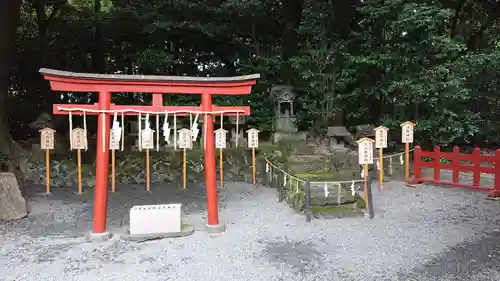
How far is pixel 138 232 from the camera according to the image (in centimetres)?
629

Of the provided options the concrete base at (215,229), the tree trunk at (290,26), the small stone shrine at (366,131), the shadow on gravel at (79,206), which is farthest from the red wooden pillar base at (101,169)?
the tree trunk at (290,26)

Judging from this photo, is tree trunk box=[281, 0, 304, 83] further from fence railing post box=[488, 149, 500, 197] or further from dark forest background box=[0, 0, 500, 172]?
fence railing post box=[488, 149, 500, 197]

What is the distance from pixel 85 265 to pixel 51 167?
774 cm

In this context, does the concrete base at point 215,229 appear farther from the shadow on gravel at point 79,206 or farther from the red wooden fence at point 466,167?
the red wooden fence at point 466,167

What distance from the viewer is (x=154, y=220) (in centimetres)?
635

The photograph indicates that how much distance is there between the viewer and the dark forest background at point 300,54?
1158 cm

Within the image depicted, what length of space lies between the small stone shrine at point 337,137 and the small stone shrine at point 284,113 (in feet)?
4.58

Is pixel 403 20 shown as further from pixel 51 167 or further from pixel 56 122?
pixel 56 122

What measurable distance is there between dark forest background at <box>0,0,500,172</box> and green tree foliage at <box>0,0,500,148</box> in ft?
0.16

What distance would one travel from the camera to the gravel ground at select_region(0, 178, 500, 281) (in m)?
4.83

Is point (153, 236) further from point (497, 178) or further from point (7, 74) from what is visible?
point (7, 74)

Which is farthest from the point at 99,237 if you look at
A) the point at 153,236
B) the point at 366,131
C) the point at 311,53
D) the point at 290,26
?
the point at 290,26

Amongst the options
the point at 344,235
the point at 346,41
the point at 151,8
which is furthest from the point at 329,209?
the point at 151,8

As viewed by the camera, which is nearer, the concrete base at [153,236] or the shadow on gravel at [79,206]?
the concrete base at [153,236]
